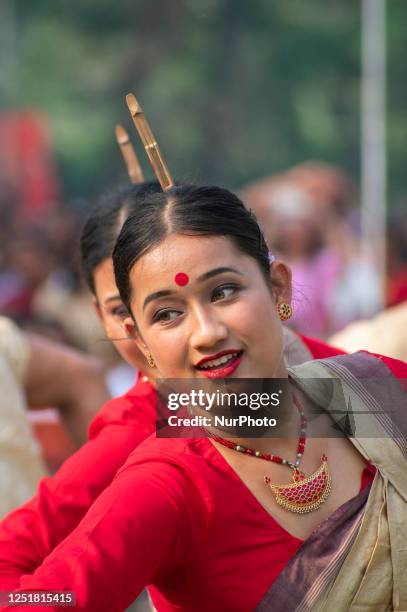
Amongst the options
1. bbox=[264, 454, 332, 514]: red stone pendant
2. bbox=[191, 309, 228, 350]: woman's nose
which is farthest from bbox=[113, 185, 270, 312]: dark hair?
bbox=[264, 454, 332, 514]: red stone pendant

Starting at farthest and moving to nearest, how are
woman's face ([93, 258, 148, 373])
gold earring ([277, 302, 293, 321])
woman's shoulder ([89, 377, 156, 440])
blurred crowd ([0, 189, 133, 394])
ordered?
blurred crowd ([0, 189, 133, 394]), woman's face ([93, 258, 148, 373]), woman's shoulder ([89, 377, 156, 440]), gold earring ([277, 302, 293, 321])

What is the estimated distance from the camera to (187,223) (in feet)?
6.76

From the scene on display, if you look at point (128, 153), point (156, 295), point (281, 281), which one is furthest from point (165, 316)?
point (128, 153)

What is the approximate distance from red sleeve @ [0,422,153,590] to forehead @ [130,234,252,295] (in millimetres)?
473

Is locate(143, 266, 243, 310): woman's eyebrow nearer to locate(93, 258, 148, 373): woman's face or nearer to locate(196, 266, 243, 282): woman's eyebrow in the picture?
locate(196, 266, 243, 282): woman's eyebrow

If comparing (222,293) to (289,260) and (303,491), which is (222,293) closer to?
(303,491)

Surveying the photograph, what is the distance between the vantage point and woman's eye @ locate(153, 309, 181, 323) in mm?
2027

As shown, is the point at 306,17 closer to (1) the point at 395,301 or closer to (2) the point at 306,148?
(2) the point at 306,148

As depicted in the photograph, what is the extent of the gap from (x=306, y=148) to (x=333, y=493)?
1384 centimetres

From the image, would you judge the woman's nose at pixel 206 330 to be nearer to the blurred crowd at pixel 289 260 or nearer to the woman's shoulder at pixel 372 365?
the woman's shoulder at pixel 372 365

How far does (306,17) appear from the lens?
15.3 meters

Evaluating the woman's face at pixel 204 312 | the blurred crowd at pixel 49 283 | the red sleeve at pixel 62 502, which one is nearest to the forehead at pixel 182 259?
the woman's face at pixel 204 312

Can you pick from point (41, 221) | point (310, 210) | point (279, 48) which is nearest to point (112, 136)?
point (279, 48)

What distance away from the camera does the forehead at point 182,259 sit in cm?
202
